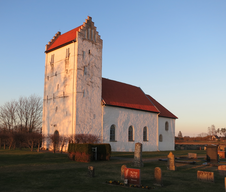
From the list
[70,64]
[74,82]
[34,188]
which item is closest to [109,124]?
[74,82]

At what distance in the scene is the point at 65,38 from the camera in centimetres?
3272

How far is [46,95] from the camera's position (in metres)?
33.3

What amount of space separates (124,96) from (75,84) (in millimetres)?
9887

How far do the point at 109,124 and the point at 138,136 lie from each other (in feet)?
21.3

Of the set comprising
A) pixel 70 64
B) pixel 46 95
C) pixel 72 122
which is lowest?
pixel 72 122

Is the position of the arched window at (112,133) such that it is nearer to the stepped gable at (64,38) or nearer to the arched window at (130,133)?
the arched window at (130,133)

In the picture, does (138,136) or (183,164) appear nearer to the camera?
(183,164)

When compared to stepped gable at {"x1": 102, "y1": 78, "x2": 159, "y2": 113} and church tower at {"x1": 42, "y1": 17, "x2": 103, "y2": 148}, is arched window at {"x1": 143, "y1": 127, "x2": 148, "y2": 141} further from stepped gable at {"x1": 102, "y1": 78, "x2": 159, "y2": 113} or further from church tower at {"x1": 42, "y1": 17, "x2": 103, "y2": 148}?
church tower at {"x1": 42, "y1": 17, "x2": 103, "y2": 148}

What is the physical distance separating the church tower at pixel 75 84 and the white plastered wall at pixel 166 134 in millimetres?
14323

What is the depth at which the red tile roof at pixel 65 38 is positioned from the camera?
31.2 m

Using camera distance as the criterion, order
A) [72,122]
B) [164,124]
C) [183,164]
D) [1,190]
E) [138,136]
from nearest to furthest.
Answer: [1,190]
[183,164]
[72,122]
[138,136]
[164,124]

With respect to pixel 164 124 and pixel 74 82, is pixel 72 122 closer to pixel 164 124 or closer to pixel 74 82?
pixel 74 82

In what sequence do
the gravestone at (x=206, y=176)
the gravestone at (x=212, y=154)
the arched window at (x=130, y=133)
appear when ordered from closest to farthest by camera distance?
the gravestone at (x=206, y=176)
the gravestone at (x=212, y=154)
the arched window at (x=130, y=133)

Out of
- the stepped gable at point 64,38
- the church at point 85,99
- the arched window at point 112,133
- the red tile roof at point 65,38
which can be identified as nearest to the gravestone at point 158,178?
the church at point 85,99
